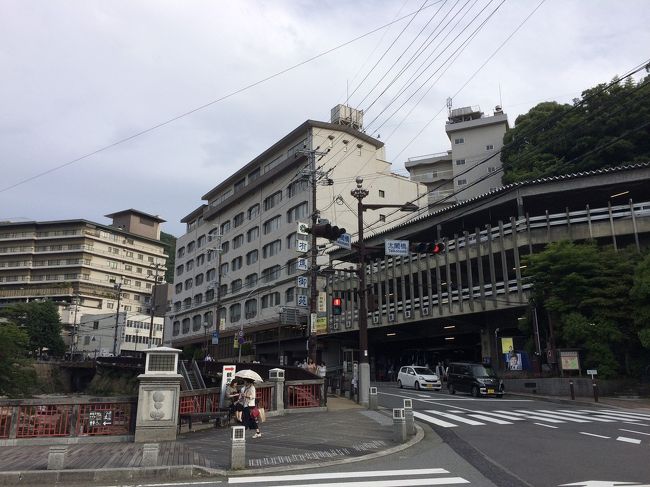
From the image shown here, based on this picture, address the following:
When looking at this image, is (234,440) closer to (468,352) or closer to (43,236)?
(468,352)

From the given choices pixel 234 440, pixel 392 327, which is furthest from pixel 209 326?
pixel 234 440

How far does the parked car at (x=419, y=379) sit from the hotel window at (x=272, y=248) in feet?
96.1

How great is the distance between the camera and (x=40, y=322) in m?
76.1

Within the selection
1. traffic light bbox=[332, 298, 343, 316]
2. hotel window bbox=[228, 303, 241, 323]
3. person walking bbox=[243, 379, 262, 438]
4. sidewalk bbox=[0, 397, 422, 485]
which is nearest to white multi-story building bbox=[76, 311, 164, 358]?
hotel window bbox=[228, 303, 241, 323]

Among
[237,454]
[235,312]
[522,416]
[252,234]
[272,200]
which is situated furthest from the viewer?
[235,312]

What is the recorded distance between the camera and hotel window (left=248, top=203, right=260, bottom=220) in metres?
66.6

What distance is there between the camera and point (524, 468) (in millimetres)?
9562

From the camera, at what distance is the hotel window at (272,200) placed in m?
61.9

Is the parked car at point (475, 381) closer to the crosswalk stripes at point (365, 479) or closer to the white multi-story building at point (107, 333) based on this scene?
the crosswalk stripes at point (365, 479)

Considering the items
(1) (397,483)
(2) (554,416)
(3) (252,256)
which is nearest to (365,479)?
(1) (397,483)

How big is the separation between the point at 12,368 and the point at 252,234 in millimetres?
48705

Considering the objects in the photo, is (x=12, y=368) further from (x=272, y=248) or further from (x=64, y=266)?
(x=64, y=266)

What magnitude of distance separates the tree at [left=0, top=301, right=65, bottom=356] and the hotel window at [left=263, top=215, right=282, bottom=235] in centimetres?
3879

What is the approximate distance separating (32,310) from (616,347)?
2991 inches
